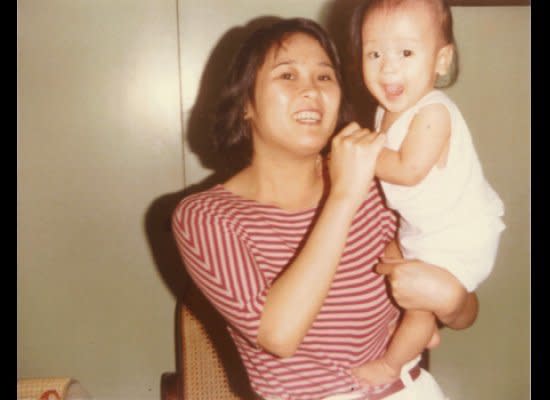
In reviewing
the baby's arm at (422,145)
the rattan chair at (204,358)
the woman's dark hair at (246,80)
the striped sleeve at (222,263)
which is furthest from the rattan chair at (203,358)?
the baby's arm at (422,145)

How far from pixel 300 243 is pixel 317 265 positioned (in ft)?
0.72

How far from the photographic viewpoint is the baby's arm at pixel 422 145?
0.93 meters

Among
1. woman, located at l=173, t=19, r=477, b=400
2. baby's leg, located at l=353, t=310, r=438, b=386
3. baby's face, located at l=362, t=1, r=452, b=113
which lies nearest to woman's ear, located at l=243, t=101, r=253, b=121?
woman, located at l=173, t=19, r=477, b=400

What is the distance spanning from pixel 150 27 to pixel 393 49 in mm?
1125

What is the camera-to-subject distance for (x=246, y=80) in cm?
119

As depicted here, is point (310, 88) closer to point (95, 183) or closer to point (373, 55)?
point (373, 55)

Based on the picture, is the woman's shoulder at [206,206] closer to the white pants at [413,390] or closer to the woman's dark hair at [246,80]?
the woman's dark hair at [246,80]

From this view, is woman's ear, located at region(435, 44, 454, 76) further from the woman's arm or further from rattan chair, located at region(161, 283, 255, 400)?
rattan chair, located at region(161, 283, 255, 400)

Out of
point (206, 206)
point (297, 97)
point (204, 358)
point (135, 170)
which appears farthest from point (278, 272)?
A: point (135, 170)

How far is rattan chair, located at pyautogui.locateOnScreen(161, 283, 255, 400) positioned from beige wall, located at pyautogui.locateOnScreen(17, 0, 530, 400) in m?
0.18

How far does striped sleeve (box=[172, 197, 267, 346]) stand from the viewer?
912mm
